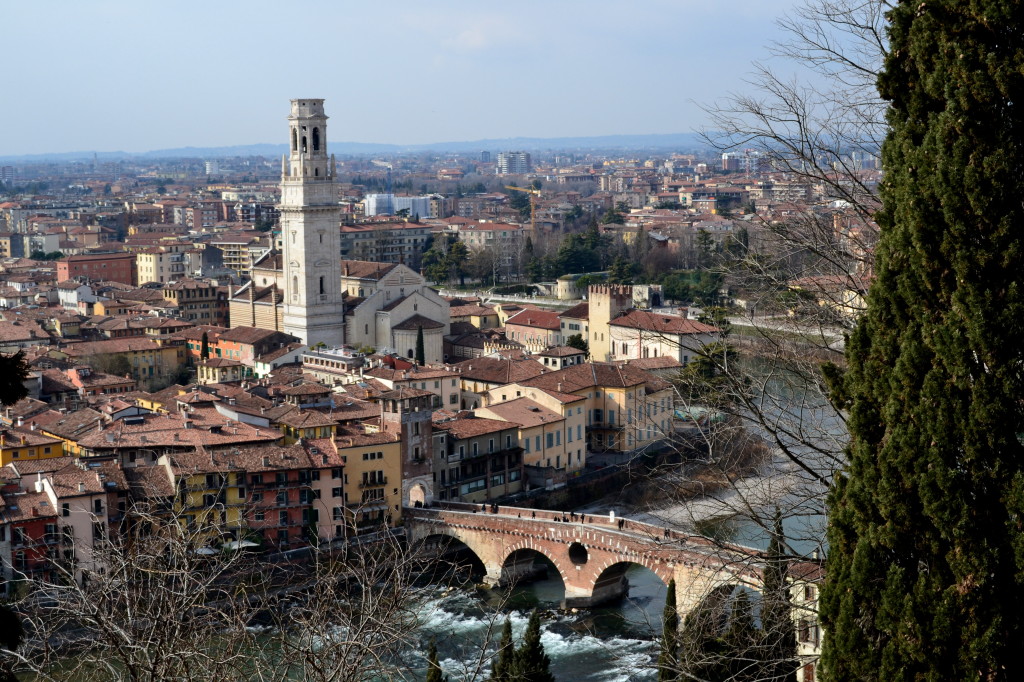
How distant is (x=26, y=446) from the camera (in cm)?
1620

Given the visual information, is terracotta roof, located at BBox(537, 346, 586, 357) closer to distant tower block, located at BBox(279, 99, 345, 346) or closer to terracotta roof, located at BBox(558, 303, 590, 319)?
terracotta roof, located at BBox(558, 303, 590, 319)

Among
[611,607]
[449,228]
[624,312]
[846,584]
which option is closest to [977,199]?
[846,584]

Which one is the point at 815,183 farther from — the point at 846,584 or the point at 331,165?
the point at 331,165

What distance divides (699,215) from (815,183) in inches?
1811

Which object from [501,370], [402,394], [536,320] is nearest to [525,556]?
[402,394]

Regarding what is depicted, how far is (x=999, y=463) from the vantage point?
337 cm

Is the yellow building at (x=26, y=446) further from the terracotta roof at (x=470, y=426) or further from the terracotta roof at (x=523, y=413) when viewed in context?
the terracotta roof at (x=523, y=413)

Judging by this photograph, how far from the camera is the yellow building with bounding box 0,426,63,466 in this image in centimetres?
1602

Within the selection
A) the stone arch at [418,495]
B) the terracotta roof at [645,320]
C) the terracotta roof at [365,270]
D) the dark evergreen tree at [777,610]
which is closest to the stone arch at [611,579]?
the stone arch at [418,495]

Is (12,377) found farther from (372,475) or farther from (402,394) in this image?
(402,394)

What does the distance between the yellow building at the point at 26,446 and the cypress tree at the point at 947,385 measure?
548 inches

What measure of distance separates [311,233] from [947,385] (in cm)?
2281

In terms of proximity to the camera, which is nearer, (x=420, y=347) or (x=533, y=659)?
(x=533, y=659)

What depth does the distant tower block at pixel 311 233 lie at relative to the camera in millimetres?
25547
